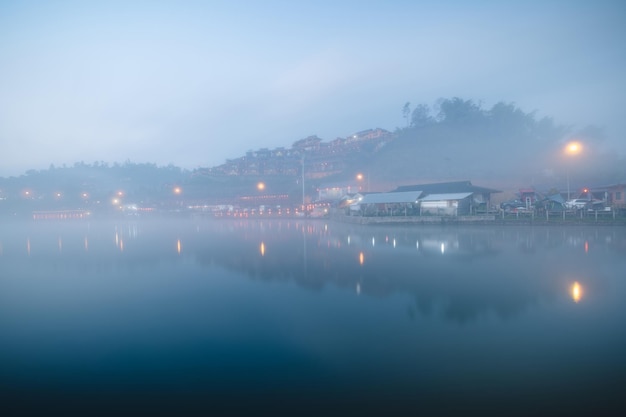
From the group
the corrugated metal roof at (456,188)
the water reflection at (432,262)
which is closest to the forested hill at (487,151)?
the corrugated metal roof at (456,188)

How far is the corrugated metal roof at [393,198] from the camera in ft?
74.1

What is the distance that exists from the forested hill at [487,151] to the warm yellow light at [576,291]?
2960 cm

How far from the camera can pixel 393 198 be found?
23.3 meters

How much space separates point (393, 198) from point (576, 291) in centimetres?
1739

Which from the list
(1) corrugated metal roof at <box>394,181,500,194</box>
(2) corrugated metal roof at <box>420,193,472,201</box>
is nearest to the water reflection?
(2) corrugated metal roof at <box>420,193,472,201</box>

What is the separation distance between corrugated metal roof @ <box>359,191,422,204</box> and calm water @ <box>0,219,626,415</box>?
13330mm

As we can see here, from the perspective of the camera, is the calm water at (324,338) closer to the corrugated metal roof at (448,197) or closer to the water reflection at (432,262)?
the water reflection at (432,262)

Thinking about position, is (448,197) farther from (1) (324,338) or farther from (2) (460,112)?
(2) (460,112)

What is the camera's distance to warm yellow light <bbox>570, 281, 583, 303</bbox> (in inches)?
224

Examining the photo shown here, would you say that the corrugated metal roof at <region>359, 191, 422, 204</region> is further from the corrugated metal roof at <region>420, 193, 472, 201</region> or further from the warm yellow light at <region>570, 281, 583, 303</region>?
the warm yellow light at <region>570, 281, 583, 303</region>

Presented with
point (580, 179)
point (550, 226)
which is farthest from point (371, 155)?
point (550, 226)

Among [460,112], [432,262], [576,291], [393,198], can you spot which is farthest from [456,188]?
[460,112]

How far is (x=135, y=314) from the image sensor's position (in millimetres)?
5715

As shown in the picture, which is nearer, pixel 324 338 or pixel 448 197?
pixel 324 338
